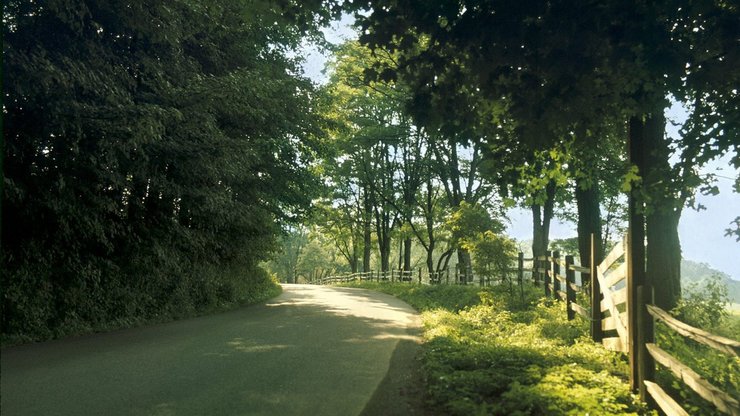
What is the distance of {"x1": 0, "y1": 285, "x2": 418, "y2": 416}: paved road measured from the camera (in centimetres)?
587

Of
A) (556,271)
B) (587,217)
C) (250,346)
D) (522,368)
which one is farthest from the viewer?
(587,217)

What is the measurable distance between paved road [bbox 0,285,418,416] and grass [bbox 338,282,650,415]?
797mm

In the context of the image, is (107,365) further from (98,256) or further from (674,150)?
(674,150)

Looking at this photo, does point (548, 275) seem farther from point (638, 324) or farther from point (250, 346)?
point (638, 324)

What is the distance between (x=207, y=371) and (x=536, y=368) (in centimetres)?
430

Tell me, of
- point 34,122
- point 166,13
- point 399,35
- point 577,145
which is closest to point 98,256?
point 34,122

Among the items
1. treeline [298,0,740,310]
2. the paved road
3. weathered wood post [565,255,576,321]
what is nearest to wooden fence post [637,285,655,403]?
treeline [298,0,740,310]

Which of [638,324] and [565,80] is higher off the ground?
[565,80]

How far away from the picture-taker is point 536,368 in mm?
6930

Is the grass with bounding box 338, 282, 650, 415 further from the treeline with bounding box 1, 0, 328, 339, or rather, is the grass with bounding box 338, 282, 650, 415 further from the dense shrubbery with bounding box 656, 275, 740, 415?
the treeline with bounding box 1, 0, 328, 339

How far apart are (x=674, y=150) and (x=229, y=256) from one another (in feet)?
46.7

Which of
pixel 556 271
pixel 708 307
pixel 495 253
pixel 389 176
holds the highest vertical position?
pixel 389 176

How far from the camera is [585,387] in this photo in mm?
5934

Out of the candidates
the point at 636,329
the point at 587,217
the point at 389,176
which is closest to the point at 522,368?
the point at 636,329
